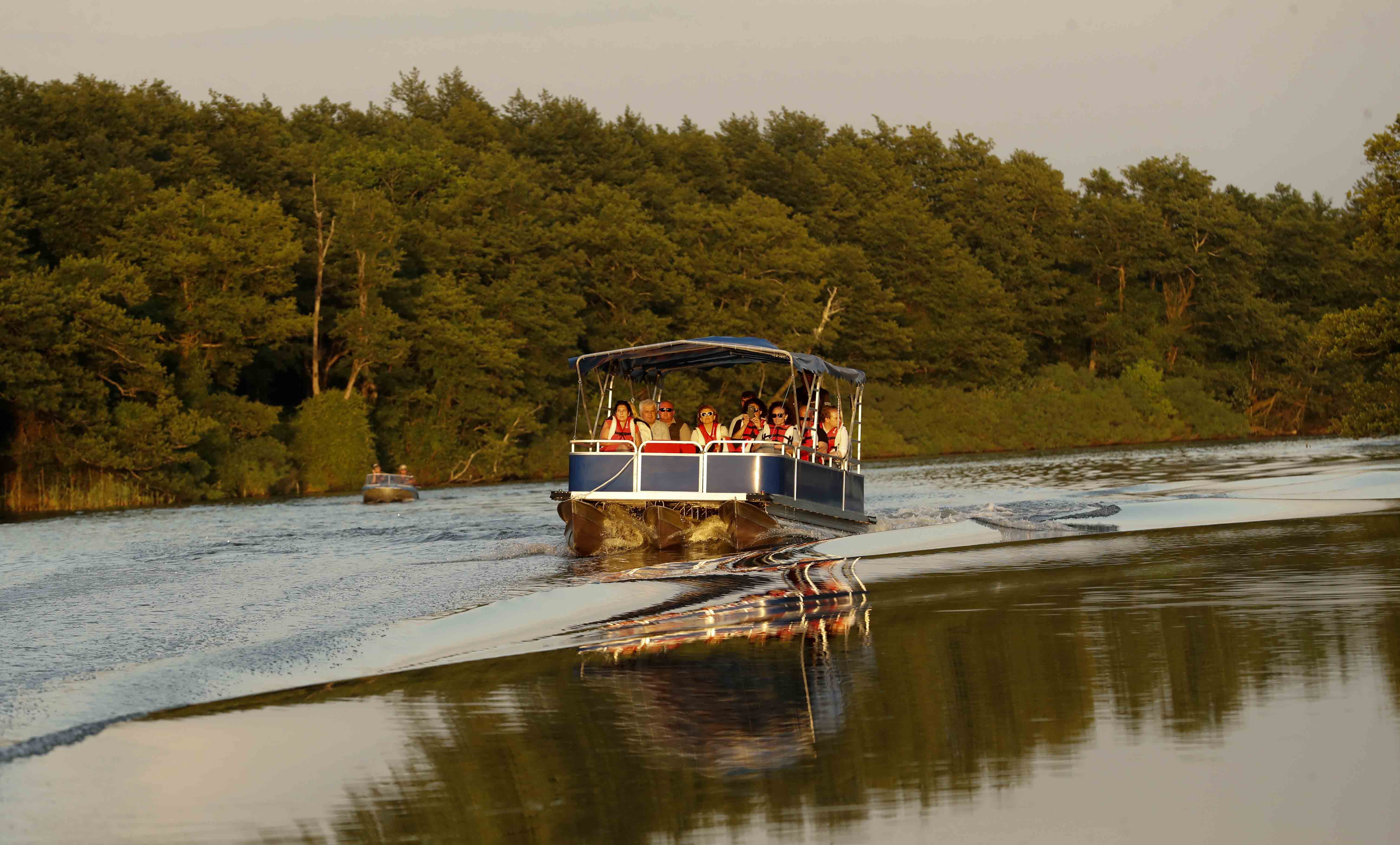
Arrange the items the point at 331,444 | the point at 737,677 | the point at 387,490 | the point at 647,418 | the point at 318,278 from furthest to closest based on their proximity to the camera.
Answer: the point at 318,278
the point at 331,444
the point at 387,490
the point at 647,418
the point at 737,677

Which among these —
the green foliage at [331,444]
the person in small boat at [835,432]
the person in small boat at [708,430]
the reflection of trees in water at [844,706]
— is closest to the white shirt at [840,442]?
the person in small boat at [835,432]

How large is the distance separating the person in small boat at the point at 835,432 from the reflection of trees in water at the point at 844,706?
34.9ft

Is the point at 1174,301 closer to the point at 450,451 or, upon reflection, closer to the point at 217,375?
the point at 450,451

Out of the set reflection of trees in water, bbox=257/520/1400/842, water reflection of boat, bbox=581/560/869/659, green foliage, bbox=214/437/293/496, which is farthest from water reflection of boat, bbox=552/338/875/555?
green foliage, bbox=214/437/293/496

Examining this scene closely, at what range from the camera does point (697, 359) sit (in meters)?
23.4

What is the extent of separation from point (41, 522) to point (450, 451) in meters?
27.7

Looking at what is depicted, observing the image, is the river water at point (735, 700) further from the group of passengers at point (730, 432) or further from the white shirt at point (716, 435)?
the white shirt at point (716, 435)

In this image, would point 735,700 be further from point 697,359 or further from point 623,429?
point 697,359

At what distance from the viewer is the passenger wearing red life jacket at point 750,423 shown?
2238cm

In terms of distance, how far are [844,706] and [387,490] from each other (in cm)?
3643

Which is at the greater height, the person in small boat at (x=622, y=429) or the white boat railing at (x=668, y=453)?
the person in small boat at (x=622, y=429)

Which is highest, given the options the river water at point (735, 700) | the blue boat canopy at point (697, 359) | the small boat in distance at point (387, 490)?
the blue boat canopy at point (697, 359)

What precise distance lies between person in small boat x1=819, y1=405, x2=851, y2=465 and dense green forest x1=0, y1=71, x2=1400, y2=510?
23.0 m

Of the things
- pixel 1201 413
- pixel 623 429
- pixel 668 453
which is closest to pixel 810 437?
pixel 668 453
